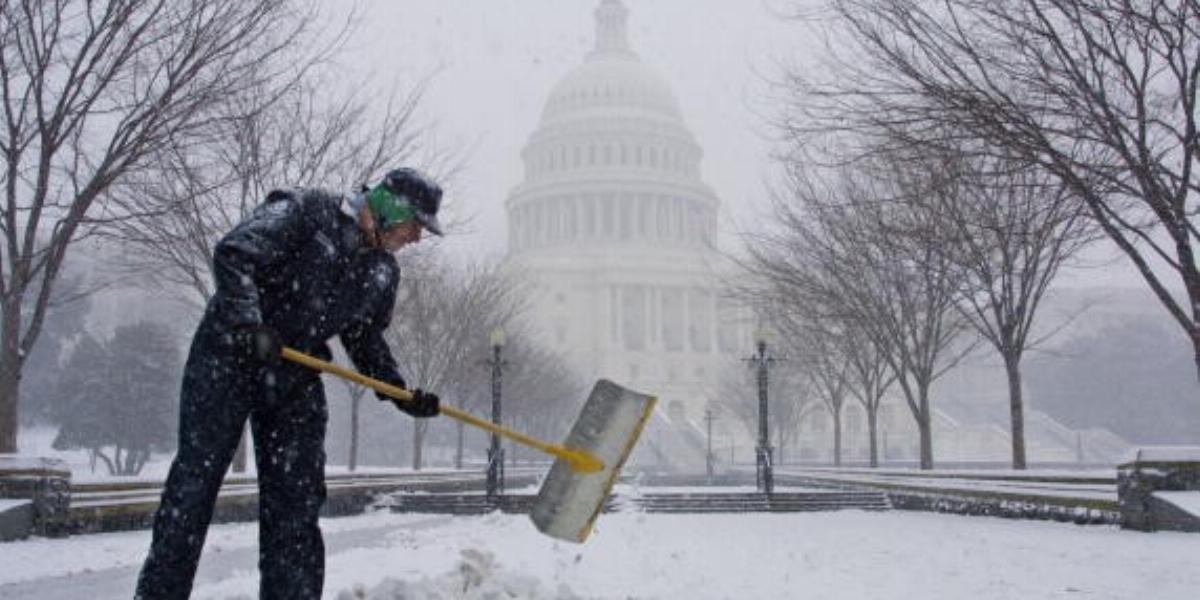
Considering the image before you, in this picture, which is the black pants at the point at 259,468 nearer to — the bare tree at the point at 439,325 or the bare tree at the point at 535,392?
the bare tree at the point at 439,325

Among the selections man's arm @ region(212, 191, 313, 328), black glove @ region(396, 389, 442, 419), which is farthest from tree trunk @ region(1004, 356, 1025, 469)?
man's arm @ region(212, 191, 313, 328)

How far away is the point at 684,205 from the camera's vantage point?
4193 inches

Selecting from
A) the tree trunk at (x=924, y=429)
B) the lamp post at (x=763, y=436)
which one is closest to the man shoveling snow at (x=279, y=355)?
the lamp post at (x=763, y=436)

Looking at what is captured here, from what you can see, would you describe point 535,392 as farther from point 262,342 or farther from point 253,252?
point 262,342

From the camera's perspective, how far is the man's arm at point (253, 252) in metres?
3.71

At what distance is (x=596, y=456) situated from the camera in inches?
203

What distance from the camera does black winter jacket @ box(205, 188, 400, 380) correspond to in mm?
3758

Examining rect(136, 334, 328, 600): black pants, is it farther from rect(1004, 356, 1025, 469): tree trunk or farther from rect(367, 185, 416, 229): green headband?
rect(1004, 356, 1025, 469): tree trunk

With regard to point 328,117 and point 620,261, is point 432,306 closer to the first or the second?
point 328,117

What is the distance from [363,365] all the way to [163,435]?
1560 inches

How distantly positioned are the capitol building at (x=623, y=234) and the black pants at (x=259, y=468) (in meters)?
81.5

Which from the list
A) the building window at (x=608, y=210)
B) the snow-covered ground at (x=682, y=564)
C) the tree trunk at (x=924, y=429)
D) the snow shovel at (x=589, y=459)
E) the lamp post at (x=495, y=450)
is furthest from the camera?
the building window at (x=608, y=210)

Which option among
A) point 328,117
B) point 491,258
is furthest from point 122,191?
point 491,258

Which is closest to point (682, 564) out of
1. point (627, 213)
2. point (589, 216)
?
point (589, 216)
